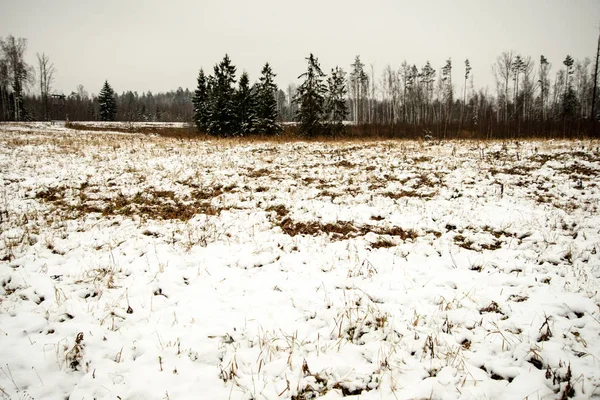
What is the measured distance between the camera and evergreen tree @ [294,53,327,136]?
82.6 feet

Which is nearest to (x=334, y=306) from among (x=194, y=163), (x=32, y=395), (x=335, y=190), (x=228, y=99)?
(x=32, y=395)

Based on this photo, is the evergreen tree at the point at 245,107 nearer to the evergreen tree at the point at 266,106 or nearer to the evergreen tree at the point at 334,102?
the evergreen tree at the point at 266,106

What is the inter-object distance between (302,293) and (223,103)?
29048mm

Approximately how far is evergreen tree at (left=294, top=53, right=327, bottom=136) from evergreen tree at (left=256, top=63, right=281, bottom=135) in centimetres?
329

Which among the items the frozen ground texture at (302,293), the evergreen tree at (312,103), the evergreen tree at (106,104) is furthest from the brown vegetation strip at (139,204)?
the evergreen tree at (106,104)

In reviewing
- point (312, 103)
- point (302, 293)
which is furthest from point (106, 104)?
point (302, 293)

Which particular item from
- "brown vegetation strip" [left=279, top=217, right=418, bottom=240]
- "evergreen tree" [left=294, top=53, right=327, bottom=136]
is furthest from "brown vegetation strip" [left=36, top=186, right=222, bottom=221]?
"evergreen tree" [left=294, top=53, right=327, bottom=136]

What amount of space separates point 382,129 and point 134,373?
108ft

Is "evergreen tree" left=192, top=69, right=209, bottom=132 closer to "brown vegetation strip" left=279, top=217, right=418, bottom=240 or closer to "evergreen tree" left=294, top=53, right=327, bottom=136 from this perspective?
"evergreen tree" left=294, top=53, right=327, bottom=136

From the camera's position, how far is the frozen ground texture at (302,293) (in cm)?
259

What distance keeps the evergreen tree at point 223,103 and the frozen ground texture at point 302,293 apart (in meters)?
22.2

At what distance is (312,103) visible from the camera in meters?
25.5

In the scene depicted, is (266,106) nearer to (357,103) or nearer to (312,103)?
(312,103)

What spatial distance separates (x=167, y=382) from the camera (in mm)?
2574
